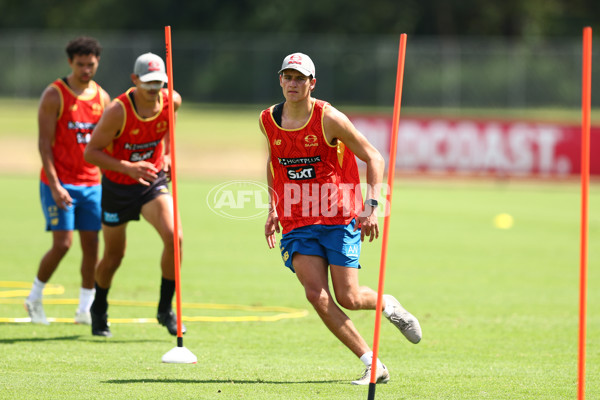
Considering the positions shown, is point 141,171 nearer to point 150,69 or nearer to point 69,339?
point 150,69

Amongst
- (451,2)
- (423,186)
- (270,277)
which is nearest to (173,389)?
(270,277)

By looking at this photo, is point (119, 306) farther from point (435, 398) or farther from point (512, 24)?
point (512, 24)

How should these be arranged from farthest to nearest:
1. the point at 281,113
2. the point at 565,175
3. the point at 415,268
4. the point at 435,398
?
the point at 565,175, the point at 415,268, the point at 281,113, the point at 435,398

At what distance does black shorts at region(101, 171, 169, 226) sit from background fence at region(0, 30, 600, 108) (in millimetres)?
30029

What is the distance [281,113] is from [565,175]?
20871 mm

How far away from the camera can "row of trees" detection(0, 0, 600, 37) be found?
46.0 meters

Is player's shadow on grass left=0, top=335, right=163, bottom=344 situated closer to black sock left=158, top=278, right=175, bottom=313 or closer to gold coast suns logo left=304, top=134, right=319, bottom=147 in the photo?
black sock left=158, top=278, right=175, bottom=313

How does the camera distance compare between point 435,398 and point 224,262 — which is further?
point 224,262

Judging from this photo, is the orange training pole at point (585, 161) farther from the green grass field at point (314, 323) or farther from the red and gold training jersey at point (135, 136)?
the red and gold training jersey at point (135, 136)

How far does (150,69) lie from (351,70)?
31440 mm

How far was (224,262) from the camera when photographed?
13805mm

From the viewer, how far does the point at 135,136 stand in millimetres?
8680

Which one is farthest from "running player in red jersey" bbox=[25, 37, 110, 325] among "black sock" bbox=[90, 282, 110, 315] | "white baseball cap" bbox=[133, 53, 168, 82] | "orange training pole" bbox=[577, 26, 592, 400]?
"orange training pole" bbox=[577, 26, 592, 400]

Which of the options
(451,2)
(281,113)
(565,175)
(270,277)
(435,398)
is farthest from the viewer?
(451,2)
